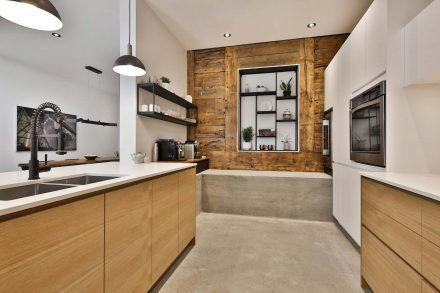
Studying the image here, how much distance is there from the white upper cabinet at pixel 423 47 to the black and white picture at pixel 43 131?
185 inches

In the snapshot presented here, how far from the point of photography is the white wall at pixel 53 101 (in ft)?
13.8

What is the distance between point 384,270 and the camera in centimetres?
132

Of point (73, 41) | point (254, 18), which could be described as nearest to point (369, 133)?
point (254, 18)

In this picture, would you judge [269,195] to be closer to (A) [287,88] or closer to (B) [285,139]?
(B) [285,139]

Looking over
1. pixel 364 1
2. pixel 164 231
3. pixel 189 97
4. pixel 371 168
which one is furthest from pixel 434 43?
pixel 189 97

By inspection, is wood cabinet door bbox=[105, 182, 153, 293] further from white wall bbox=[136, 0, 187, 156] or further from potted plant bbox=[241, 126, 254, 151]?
potted plant bbox=[241, 126, 254, 151]

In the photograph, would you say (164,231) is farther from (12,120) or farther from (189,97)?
(12,120)

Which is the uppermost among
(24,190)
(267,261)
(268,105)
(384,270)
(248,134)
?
(268,105)

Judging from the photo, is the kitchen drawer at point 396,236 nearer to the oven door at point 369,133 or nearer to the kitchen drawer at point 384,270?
the kitchen drawer at point 384,270

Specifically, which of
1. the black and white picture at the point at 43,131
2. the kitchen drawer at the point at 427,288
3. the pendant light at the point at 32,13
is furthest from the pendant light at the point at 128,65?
the kitchen drawer at the point at 427,288

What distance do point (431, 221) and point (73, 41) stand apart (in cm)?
489

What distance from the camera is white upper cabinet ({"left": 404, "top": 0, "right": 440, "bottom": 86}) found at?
1377mm

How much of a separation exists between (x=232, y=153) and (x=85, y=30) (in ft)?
10.2

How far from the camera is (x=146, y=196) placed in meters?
1.48
